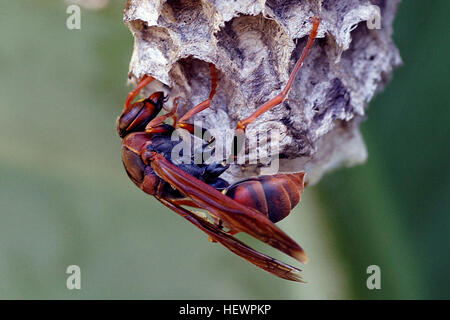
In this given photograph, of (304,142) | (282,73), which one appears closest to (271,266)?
(304,142)

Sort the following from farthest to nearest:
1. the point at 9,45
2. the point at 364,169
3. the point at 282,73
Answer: the point at 9,45 < the point at 364,169 < the point at 282,73

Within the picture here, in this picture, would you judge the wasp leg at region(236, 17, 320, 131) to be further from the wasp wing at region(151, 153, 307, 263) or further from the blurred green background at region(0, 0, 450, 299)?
the blurred green background at region(0, 0, 450, 299)

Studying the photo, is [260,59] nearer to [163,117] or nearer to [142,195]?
[163,117]

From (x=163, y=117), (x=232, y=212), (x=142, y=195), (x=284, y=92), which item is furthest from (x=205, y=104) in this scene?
(x=142, y=195)

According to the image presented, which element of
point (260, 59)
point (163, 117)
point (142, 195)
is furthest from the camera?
point (142, 195)

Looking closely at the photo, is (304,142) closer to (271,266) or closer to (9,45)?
(271,266)

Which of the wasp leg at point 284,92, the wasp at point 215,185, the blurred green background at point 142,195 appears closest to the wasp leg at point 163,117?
the wasp at point 215,185

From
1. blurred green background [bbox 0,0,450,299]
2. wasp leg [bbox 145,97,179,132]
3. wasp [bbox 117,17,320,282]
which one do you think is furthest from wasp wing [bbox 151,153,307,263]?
blurred green background [bbox 0,0,450,299]
